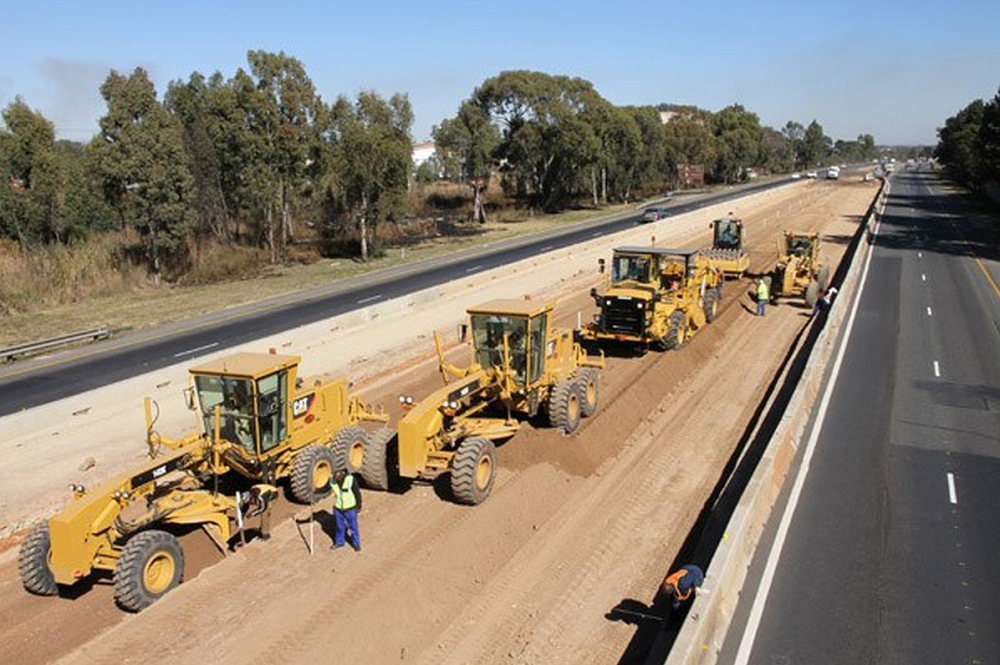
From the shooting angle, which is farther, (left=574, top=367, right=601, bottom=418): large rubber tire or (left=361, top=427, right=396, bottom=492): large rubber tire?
(left=574, top=367, right=601, bottom=418): large rubber tire

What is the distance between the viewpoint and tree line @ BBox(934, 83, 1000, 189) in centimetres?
5964

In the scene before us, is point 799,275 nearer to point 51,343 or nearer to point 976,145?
point 51,343

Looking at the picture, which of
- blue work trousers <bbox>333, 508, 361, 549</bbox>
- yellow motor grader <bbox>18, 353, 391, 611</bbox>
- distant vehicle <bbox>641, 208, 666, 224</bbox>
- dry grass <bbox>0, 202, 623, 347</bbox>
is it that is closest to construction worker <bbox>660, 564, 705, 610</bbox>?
blue work trousers <bbox>333, 508, 361, 549</bbox>

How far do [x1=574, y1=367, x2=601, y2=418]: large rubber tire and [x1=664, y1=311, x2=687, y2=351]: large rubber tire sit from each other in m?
5.51

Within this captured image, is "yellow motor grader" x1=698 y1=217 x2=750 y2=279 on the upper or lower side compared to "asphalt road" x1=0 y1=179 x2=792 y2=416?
upper

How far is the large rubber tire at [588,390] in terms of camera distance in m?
16.0

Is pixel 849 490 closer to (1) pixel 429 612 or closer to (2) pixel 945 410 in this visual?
(2) pixel 945 410

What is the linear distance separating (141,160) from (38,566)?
31.2 m

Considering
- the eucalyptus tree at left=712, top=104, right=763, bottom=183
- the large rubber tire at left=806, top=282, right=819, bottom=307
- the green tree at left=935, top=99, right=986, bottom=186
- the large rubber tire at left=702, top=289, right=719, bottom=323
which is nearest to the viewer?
the large rubber tire at left=702, top=289, right=719, bottom=323

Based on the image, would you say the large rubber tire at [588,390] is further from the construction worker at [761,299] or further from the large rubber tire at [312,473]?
the construction worker at [761,299]

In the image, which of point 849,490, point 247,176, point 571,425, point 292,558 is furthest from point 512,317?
point 247,176

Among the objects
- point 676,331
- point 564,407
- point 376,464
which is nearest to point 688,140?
point 676,331

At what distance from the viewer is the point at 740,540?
10000 mm

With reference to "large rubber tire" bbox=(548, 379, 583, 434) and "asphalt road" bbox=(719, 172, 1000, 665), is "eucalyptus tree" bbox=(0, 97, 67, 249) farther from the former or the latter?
"asphalt road" bbox=(719, 172, 1000, 665)
